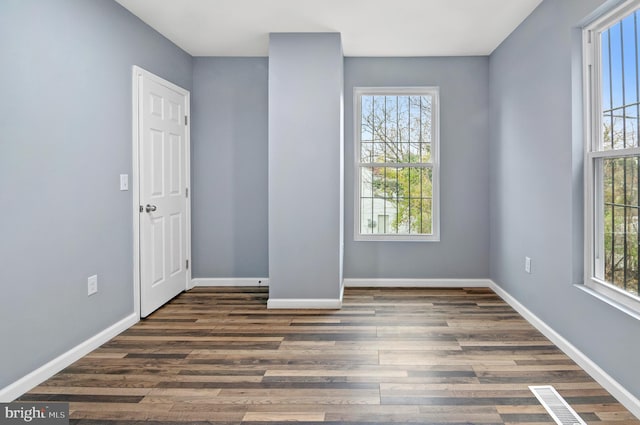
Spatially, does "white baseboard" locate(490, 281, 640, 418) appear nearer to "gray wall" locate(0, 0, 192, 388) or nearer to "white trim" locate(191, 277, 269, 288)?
"white trim" locate(191, 277, 269, 288)

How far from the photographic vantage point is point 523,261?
12.2ft

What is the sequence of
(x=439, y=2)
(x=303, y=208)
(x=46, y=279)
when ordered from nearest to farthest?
(x=46, y=279) → (x=439, y=2) → (x=303, y=208)

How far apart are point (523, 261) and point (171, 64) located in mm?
3714

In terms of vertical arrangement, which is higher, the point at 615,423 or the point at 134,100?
the point at 134,100

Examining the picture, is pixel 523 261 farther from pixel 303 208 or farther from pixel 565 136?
pixel 303 208

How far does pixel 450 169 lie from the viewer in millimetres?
4672

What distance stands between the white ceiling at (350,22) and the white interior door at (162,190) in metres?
0.54

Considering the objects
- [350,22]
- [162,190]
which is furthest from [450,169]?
[162,190]

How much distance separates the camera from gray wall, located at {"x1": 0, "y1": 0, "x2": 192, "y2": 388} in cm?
230

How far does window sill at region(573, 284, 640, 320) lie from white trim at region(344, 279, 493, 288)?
1.94 metres

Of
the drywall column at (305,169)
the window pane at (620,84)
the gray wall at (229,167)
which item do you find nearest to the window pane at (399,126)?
the drywall column at (305,169)

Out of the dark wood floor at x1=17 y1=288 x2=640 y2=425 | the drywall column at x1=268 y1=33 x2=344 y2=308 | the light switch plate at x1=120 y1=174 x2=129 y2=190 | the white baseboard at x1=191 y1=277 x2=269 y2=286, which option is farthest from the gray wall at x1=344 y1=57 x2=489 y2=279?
the light switch plate at x1=120 y1=174 x2=129 y2=190

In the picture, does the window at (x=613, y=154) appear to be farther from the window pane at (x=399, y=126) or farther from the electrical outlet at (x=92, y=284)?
the electrical outlet at (x=92, y=284)

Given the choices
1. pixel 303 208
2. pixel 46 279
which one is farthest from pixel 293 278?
pixel 46 279
